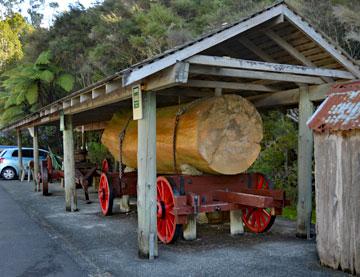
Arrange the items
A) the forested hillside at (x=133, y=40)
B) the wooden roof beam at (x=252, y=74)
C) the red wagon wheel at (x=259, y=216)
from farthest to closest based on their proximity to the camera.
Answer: the forested hillside at (x=133, y=40) → the red wagon wheel at (x=259, y=216) → the wooden roof beam at (x=252, y=74)

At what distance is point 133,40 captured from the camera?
18078 millimetres

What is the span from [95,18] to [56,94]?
18.2 ft

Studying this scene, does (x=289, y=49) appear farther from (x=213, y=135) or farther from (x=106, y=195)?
(x=106, y=195)

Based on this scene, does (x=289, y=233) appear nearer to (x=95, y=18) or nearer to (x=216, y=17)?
(x=216, y=17)

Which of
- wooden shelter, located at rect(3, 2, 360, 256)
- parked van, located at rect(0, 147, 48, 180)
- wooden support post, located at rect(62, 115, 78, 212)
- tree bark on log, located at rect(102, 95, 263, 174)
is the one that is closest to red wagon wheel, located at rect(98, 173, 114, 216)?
wooden support post, located at rect(62, 115, 78, 212)

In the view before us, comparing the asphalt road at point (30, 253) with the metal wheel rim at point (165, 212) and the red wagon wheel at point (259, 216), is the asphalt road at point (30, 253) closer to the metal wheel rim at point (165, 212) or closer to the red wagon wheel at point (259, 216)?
the metal wheel rim at point (165, 212)

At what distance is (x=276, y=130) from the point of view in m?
11.0

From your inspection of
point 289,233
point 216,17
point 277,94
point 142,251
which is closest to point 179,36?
point 216,17

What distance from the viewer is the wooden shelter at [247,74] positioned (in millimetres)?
5051

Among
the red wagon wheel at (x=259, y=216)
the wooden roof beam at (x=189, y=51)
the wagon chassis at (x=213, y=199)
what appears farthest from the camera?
the red wagon wheel at (x=259, y=216)

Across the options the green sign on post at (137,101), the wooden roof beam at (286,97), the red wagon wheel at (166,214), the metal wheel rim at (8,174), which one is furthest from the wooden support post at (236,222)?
the metal wheel rim at (8,174)

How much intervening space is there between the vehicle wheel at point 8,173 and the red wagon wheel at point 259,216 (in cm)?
1595

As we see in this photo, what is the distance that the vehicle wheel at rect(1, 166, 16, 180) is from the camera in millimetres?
20078

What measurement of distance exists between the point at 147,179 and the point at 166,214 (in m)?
1.12
